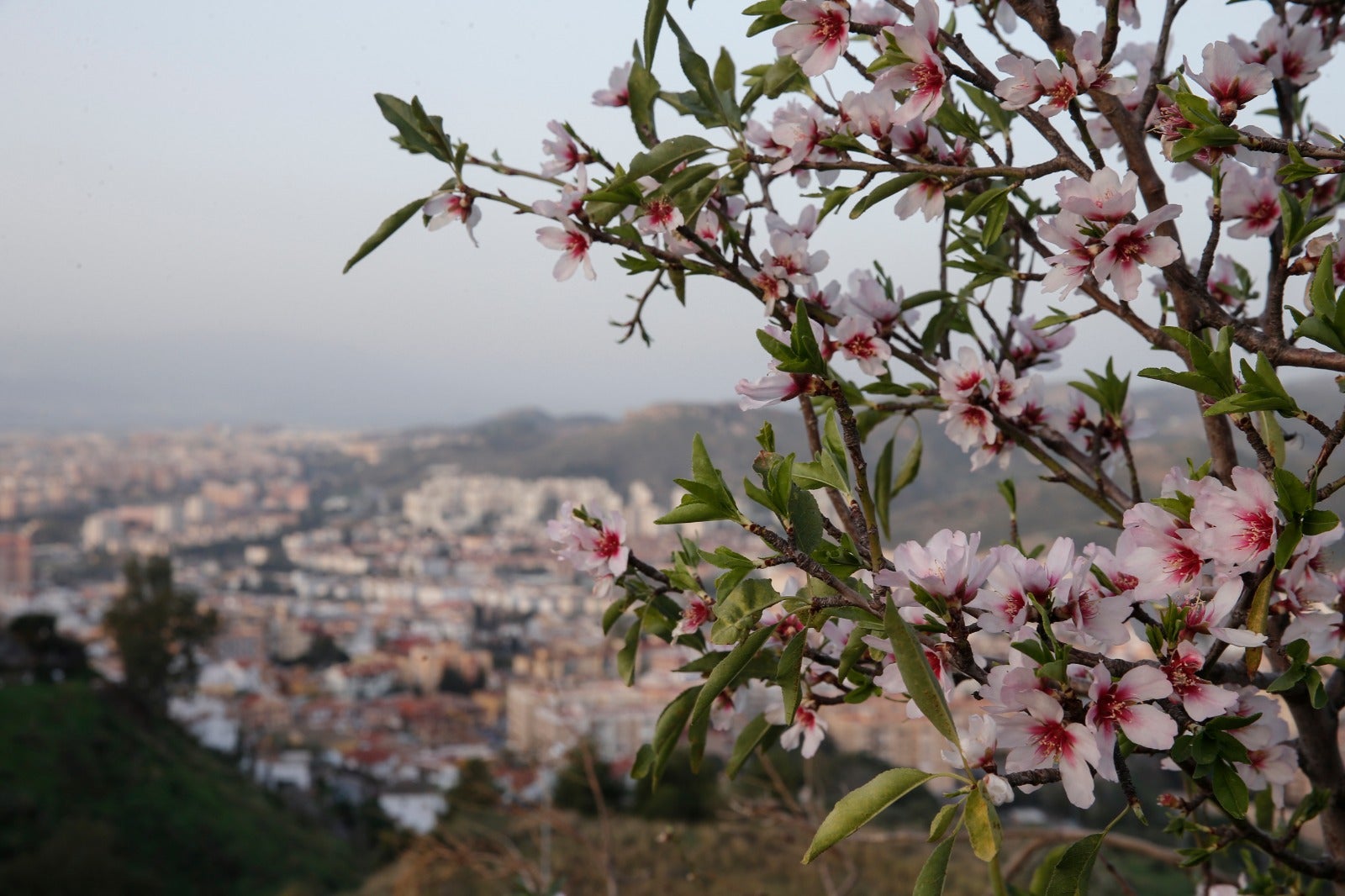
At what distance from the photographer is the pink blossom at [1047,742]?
1.72ft

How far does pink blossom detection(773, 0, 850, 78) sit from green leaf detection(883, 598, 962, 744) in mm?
423

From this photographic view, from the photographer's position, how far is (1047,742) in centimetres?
54

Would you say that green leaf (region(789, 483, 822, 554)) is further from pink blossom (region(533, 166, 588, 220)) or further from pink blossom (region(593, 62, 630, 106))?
pink blossom (region(593, 62, 630, 106))

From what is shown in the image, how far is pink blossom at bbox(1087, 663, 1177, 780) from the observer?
0.53 m

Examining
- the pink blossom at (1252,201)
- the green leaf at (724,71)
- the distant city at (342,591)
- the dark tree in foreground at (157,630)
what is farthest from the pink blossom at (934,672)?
the dark tree in foreground at (157,630)

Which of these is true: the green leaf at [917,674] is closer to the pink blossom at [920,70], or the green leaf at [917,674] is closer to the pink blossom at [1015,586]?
the pink blossom at [1015,586]

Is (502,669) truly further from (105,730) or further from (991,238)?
(991,238)

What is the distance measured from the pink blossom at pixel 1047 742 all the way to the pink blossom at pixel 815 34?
46 centimetres

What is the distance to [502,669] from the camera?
24500mm

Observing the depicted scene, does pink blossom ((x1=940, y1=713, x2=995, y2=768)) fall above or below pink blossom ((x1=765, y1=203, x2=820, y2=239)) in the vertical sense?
below

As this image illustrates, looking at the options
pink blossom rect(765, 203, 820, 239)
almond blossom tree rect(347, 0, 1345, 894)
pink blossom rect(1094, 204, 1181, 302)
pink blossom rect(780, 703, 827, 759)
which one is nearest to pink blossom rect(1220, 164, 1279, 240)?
almond blossom tree rect(347, 0, 1345, 894)

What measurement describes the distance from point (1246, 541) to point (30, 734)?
15849mm

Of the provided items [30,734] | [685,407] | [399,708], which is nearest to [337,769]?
[399,708]

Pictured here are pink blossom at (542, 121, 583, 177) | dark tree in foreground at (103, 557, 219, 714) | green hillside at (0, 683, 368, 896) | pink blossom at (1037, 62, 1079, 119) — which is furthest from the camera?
dark tree in foreground at (103, 557, 219, 714)
